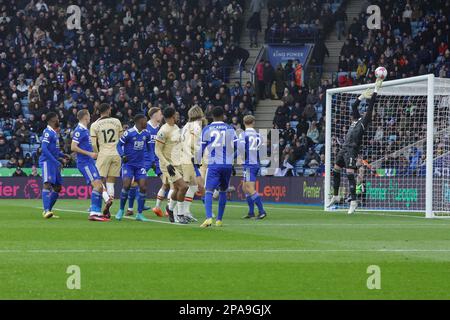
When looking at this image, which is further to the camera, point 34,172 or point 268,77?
point 268,77

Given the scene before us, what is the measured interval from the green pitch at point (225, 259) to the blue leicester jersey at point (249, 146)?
63.7 inches

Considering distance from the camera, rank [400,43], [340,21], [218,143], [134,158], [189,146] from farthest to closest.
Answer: [340,21] < [400,43] < [134,158] < [189,146] < [218,143]

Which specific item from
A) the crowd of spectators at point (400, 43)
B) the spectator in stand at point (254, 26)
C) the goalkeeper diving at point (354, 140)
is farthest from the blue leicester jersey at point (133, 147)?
the spectator in stand at point (254, 26)

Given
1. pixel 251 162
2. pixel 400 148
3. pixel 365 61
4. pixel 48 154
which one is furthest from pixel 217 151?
pixel 365 61

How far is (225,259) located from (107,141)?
7960 millimetres

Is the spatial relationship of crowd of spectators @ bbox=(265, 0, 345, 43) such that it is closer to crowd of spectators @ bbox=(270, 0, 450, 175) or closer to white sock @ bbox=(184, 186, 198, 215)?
crowd of spectators @ bbox=(270, 0, 450, 175)

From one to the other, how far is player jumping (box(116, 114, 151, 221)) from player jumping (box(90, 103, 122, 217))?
5.9 inches

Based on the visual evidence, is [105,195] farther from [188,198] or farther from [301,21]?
[301,21]

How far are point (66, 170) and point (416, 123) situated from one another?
13361 millimetres

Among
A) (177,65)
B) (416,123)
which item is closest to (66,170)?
(177,65)

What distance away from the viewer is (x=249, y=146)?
1953 centimetres

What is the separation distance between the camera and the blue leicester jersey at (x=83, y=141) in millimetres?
18734

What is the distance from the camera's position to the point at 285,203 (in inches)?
1203

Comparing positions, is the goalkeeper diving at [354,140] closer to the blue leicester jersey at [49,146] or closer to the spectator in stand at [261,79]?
the blue leicester jersey at [49,146]
